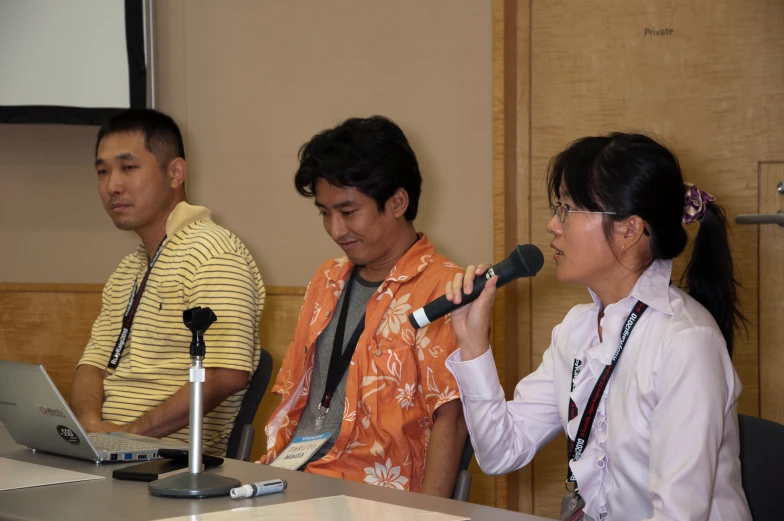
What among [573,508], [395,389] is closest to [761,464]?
[573,508]

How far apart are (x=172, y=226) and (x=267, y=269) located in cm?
81

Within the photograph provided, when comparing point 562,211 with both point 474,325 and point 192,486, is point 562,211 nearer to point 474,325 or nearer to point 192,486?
point 474,325

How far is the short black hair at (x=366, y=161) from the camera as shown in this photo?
2.33 metres

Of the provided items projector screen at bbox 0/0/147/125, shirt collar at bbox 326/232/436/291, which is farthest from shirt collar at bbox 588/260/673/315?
projector screen at bbox 0/0/147/125

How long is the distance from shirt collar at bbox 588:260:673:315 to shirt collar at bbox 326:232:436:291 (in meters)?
0.66

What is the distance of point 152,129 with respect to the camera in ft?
9.64

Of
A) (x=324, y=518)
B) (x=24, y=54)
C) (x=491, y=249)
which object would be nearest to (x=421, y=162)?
(x=491, y=249)

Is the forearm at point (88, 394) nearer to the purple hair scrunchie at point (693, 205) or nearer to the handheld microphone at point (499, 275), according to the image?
the handheld microphone at point (499, 275)

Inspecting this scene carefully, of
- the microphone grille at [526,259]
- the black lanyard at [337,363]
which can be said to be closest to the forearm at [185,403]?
the black lanyard at [337,363]

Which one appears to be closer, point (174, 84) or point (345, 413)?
point (345, 413)

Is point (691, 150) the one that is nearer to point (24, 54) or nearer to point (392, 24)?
point (392, 24)

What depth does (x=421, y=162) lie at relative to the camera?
3.30m

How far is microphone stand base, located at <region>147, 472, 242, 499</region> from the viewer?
4.52 feet

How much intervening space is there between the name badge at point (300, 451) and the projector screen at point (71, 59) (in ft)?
5.87
